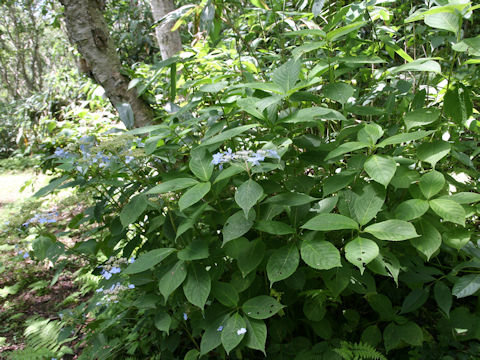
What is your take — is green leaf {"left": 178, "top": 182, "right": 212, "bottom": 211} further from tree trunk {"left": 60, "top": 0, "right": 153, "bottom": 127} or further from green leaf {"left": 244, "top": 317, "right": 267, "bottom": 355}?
tree trunk {"left": 60, "top": 0, "right": 153, "bottom": 127}

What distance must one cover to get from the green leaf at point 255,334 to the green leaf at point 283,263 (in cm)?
21

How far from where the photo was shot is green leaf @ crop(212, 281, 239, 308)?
48.0 inches

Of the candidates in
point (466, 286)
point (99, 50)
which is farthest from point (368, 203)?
point (99, 50)

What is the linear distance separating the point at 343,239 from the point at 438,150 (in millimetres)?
493

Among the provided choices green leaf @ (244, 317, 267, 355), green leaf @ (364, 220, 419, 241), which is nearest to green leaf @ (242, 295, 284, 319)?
green leaf @ (244, 317, 267, 355)

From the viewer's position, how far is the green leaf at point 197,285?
1128 millimetres

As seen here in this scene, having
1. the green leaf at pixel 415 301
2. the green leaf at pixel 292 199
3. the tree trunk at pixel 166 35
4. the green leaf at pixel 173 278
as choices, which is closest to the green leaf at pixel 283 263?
the green leaf at pixel 292 199

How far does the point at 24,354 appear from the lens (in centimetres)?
190

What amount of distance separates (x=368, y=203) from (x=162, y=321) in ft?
2.98

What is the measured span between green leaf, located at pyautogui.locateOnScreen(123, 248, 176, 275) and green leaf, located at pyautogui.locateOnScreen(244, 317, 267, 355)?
37 centimetres

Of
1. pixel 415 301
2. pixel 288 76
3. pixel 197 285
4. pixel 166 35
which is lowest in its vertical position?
pixel 415 301

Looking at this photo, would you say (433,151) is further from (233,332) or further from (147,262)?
(147,262)

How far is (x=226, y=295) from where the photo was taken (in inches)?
48.2

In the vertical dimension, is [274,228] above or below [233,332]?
above
